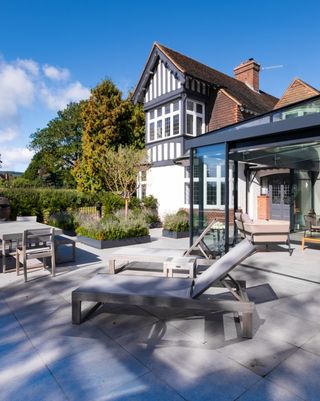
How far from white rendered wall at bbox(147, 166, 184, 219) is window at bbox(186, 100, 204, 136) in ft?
6.74

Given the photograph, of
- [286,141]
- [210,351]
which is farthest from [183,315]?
[286,141]

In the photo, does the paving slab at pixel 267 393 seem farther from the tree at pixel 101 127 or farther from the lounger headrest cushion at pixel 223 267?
the tree at pixel 101 127

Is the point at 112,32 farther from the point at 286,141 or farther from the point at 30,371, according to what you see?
the point at 30,371

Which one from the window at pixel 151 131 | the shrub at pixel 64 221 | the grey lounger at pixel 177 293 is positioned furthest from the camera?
the window at pixel 151 131

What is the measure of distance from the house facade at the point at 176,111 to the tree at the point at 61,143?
64.0 ft

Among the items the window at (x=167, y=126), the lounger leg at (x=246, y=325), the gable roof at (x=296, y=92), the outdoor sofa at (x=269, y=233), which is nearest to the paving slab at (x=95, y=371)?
the lounger leg at (x=246, y=325)

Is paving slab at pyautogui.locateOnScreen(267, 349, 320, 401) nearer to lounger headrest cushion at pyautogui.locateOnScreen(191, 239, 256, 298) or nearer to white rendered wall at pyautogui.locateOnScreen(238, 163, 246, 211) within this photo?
lounger headrest cushion at pyautogui.locateOnScreen(191, 239, 256, 298)

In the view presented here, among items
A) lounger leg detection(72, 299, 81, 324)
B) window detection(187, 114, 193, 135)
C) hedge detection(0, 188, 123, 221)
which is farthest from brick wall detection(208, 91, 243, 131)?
lounger leg detection(72, 299, 81, 324)

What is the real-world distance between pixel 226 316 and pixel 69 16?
1042 centimetres

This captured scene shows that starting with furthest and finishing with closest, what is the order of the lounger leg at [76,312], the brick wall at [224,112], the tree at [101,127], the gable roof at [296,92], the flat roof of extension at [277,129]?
the tree at [101,127] < the brick wall at [224,112] < the gable roof at [296,92] < the flat roof of extension at [277,129] < the lounger leg at [76,312]

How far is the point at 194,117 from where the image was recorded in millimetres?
14133

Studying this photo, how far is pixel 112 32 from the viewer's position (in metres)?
10.4

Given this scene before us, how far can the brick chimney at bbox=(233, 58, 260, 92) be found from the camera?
18.8 meters

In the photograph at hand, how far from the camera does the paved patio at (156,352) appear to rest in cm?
220
